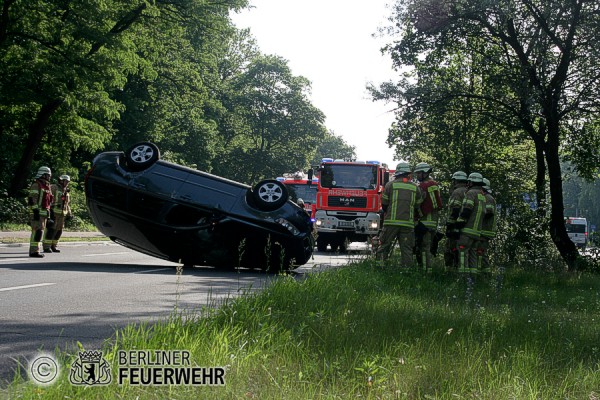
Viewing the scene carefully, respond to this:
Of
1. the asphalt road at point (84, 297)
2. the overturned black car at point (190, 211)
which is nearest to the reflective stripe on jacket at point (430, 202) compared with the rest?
the overturned black car at point (190, 211)

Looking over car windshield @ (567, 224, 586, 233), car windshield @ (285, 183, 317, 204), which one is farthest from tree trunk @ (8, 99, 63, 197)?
car windshield @ (567, 224, 586, 233)

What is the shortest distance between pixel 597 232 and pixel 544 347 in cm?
1546

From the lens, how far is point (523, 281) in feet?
50.7

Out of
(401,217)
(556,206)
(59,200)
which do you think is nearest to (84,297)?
(401,217)

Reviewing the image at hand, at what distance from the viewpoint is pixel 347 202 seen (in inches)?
1116

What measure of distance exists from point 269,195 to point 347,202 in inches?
541

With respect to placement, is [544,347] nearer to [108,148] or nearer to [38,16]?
[38,16]

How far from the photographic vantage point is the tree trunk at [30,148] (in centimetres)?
3136

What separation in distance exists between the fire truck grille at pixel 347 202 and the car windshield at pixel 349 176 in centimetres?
39

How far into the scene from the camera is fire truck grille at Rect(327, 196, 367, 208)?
28234 millimetres

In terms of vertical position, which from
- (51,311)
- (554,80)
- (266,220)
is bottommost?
(51,311)

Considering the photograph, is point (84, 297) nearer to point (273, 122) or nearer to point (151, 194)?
point (151, 194)

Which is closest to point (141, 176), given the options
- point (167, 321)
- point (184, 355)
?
point (167, 321)

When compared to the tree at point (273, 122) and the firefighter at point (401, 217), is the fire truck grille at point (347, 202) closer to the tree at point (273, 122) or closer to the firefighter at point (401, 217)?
the firefighter at point (401, 217)
